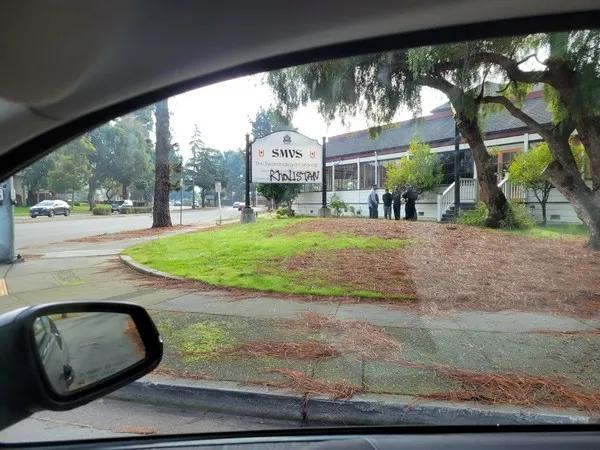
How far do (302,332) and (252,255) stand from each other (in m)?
3.40

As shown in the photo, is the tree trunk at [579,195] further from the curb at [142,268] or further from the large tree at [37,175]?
the large tree at [37,175]

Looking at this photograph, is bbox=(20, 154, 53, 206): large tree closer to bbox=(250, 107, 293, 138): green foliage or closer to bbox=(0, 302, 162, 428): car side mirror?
bbox=(0, 302, 162, 428): car side mirror

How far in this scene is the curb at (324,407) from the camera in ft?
10.9

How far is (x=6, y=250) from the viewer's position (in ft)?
15.1

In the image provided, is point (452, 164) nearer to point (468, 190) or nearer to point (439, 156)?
point (439, 156)

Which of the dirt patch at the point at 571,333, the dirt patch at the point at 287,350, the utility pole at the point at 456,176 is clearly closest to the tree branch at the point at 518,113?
the utility pole at the point at 456,176

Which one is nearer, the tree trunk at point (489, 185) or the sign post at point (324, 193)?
the sign post at point (324, 193)

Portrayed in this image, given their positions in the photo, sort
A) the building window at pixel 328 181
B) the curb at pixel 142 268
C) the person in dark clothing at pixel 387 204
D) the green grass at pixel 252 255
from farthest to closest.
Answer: the green grass at pixel 252 255, the curb at pixel 142 268, the person in dark clothing at pixel 387 204, the building window at pixel 328 181

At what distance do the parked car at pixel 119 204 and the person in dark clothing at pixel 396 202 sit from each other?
3760 mm

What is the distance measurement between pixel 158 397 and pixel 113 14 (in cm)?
288

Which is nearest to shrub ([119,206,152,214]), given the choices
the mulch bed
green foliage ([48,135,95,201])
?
green foliage ([48,135,95,201])

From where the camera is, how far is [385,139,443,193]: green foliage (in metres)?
5.58

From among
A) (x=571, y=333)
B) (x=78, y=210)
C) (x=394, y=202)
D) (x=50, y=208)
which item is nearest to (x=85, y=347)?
(x=50, y=208)

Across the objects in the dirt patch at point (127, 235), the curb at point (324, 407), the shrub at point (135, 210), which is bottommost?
the curb at point (324, 407)
